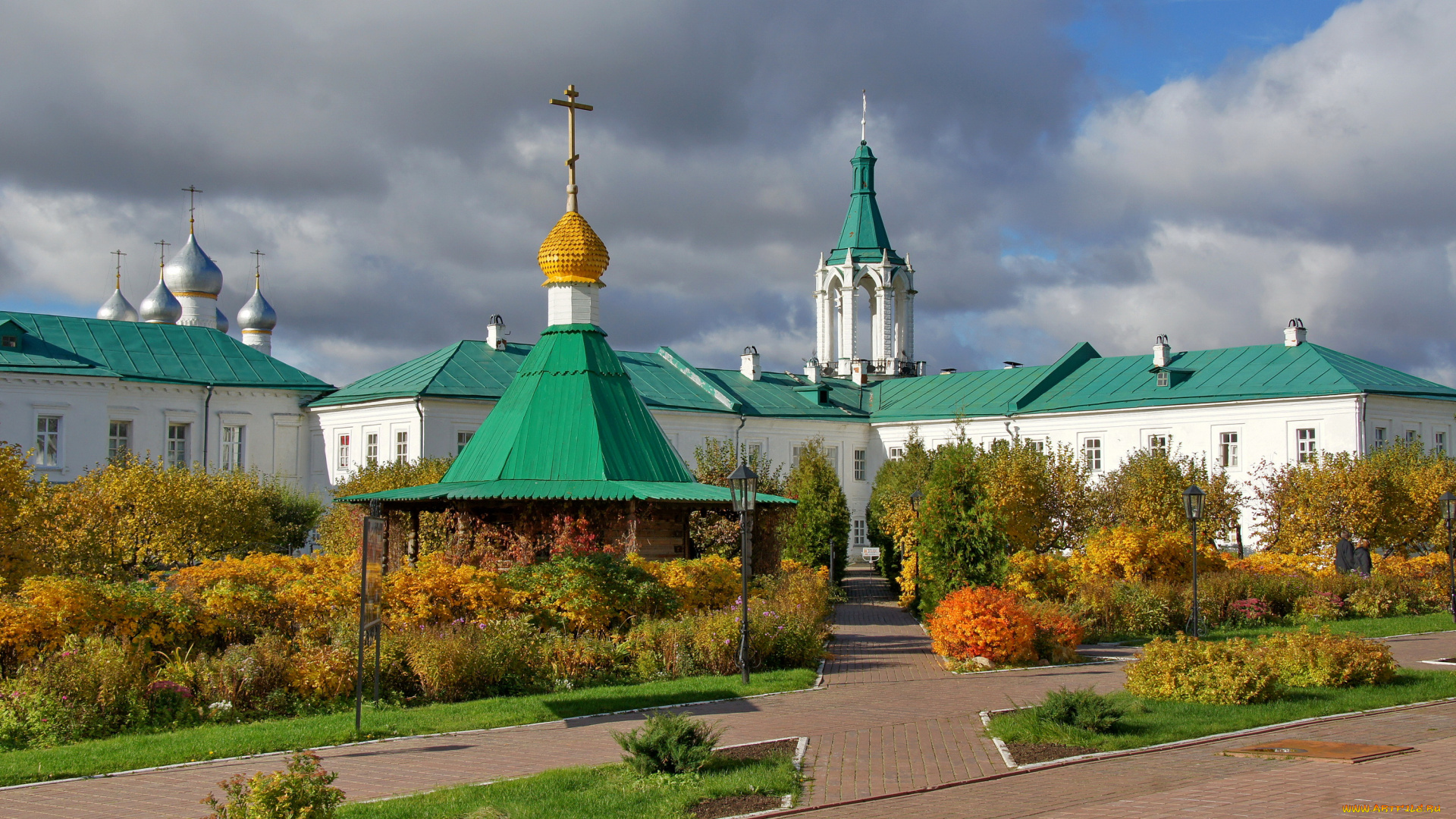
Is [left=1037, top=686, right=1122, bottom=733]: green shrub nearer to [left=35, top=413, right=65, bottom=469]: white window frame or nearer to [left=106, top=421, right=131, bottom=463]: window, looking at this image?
[left=35, top=413, right=65, bottom=469]: white window frame

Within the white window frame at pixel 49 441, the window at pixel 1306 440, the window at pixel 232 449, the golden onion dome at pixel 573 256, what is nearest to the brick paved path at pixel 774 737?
the golden onion dome at pixel 573 256

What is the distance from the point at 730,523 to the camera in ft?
90.1

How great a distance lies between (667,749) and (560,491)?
390 inches

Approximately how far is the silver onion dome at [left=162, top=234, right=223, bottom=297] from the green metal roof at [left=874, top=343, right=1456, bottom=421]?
29.4m

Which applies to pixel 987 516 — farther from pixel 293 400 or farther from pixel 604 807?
pixel 293 400

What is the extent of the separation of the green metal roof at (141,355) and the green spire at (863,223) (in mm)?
30434

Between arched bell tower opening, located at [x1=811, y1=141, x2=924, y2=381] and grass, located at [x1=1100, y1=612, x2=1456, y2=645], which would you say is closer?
grass, located at [x1=1100, y1=612, x2=1456, y2=645]

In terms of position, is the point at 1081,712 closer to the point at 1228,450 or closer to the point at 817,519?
the point at 817,519

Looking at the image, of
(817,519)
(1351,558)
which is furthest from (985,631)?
(1351,558)

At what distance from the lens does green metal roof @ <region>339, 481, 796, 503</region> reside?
63.4 ft

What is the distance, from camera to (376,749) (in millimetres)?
11445

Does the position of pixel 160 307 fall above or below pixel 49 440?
above

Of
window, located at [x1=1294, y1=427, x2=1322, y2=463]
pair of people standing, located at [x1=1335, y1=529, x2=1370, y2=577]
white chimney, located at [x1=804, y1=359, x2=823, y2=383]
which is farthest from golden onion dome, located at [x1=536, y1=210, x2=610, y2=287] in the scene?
white chimney, located at [x1=804, y1=359, x2=823, y2=383]

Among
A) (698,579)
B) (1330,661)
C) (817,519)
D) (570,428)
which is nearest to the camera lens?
(1330,661)
